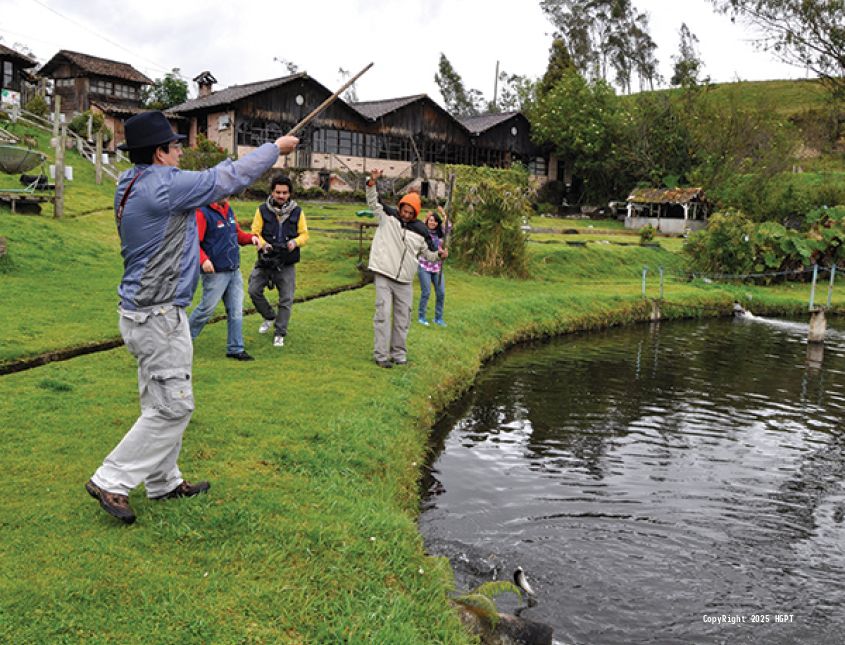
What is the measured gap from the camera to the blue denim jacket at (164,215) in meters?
4.91

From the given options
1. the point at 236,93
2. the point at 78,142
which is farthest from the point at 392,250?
the point at 236,93

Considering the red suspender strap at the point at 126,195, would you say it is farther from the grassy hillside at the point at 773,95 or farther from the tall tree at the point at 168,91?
the tall tree at the point at 168,91

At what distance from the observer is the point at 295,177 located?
1881 inches

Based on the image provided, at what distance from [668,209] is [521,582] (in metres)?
49.4

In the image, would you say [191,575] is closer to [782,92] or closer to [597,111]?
[597,111]

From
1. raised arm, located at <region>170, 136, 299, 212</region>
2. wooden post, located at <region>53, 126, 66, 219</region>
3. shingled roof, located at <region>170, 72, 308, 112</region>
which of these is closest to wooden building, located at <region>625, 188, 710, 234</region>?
shingled roof, located at <region>170, 72, 308, 112</region>

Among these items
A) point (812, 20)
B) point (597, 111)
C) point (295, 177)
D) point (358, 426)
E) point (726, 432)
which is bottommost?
point (726, 432)

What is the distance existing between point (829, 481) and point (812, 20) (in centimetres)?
4594

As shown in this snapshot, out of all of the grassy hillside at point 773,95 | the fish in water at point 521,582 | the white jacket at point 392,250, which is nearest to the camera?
the fish in water at point 521,582

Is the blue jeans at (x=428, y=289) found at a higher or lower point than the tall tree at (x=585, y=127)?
lower

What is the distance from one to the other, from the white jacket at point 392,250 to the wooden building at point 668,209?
134ft

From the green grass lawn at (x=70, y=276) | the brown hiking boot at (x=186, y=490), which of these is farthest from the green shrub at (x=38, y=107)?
the brown hiking boot at (x=186, y=490)

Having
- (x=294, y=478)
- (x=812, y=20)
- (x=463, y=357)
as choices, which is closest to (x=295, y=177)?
(x=812, y=20)

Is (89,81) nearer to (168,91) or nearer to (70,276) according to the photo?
(168,91)
